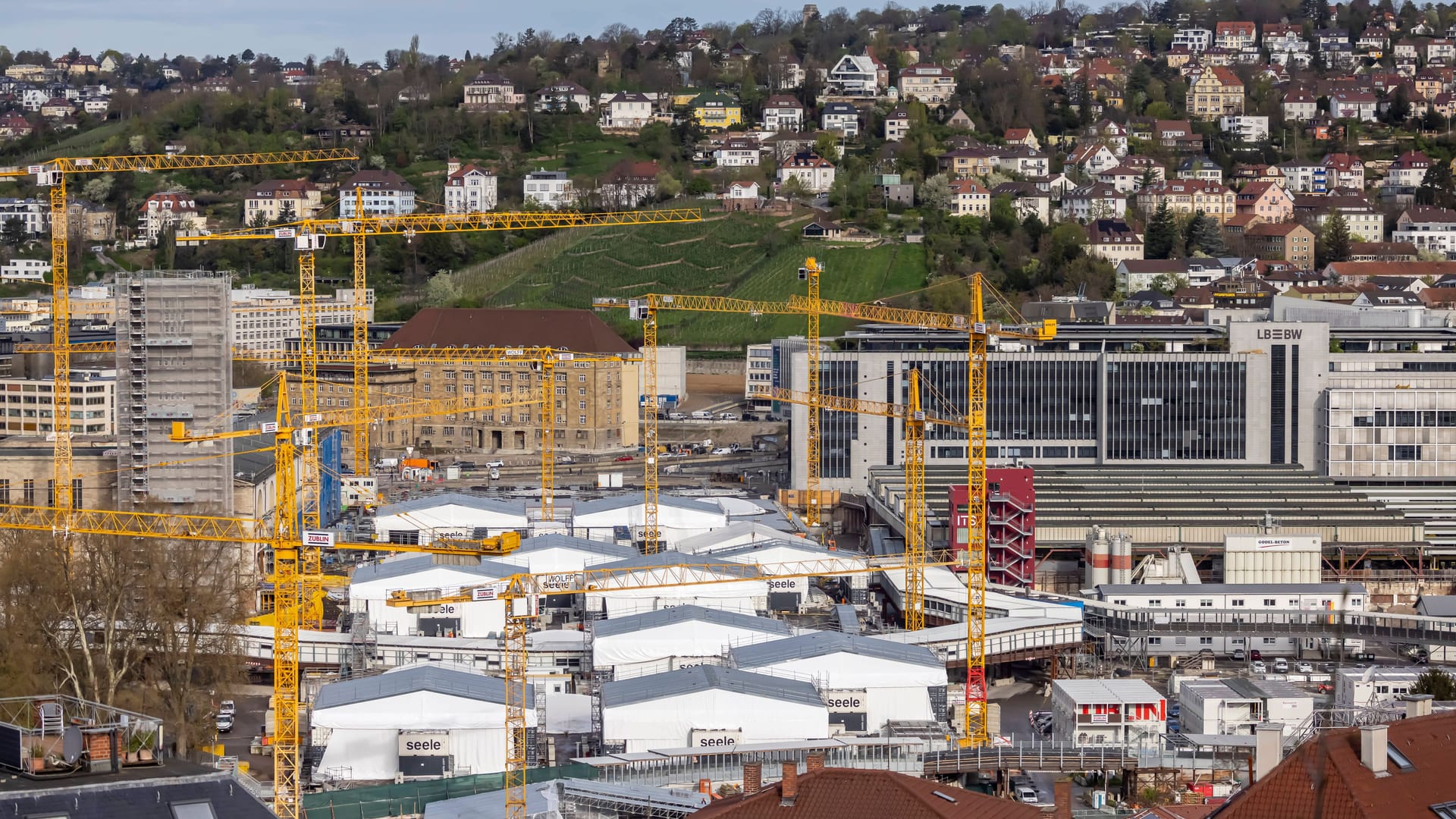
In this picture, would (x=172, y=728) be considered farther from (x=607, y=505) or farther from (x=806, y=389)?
(x=806, y=389)

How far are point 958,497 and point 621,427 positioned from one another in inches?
909

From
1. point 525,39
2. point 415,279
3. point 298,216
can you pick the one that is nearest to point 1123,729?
point 415,279

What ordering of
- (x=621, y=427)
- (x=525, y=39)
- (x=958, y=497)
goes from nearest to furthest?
(x=958, y=497) < (x=621, y=427) < (x=525, y=39)

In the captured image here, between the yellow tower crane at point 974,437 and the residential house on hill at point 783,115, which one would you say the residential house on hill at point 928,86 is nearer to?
the residential house on hill at point 783,115

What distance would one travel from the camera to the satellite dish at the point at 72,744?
10398mm

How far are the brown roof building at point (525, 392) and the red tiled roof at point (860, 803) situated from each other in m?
43.0

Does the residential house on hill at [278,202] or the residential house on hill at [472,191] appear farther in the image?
the residential house on hill at [472,191]

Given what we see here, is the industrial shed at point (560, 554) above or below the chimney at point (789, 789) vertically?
below

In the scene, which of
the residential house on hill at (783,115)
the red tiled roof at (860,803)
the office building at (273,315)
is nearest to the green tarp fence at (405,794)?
the red tiled roof at (860,803)

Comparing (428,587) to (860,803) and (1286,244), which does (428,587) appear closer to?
(860,803)

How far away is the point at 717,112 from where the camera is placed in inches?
3846

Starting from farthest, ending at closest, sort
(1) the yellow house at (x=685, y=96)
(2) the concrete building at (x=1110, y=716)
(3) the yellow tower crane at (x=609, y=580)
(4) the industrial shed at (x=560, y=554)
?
(1) the yellow house at (x=685, y=96), (4) the industrial shed at (x=560, y=554), (3) the yellow tower crane at (x=609, y=580), (2) the concrete building at (x=1110, y=716)

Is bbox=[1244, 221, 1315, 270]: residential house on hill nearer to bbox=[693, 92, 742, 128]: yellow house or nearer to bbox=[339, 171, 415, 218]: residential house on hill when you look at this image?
bbox=[693, 92, 742, 128]: yellow house

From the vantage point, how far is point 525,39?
11925 cm
